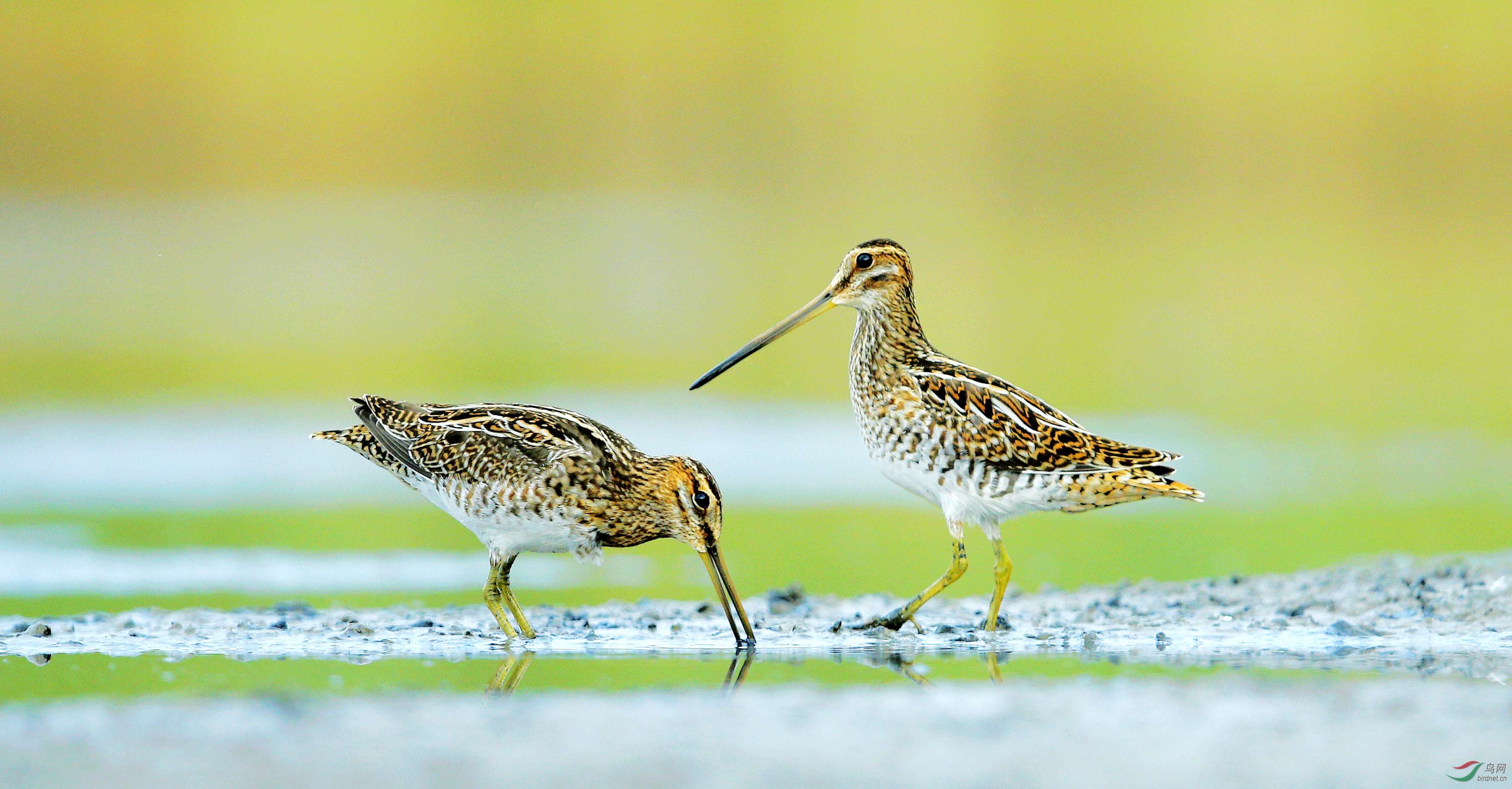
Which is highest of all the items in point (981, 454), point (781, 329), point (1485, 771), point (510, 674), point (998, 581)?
point (781, 329)

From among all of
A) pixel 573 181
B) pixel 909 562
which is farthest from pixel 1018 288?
pixel 909 562

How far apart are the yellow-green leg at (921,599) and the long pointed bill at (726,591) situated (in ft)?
1.84

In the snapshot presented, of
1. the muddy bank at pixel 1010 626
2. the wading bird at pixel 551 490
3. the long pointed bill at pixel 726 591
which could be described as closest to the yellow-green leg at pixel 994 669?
the muddy bank at pixel 1010 626

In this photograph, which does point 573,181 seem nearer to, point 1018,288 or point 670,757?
point 1018,288

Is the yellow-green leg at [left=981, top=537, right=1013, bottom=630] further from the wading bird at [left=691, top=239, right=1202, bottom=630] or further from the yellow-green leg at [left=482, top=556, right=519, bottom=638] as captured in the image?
the yellow-green leg at [left=482, top=556, right=519, bottom=638]

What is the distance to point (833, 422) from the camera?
15711mm

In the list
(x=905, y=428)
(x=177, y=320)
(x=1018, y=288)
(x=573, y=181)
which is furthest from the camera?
(x=573, y=181)

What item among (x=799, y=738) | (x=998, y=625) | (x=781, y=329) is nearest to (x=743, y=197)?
(x=781, y=329)

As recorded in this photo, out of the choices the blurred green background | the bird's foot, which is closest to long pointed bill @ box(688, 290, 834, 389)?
the bird's foot

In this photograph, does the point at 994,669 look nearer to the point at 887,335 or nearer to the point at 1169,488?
the point at 1169,488

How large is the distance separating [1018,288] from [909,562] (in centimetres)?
1444

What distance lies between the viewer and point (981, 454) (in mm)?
8125

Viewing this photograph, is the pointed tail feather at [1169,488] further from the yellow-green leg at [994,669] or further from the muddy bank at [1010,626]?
the yellow-green leg at [994,669]

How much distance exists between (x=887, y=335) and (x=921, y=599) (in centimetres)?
143
